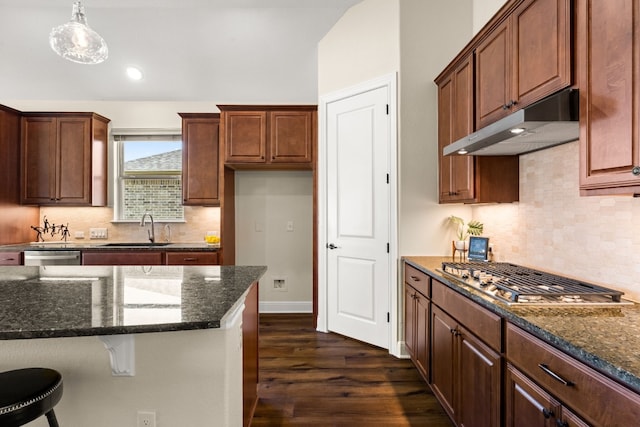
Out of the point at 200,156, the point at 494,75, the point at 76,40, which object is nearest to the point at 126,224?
the point at 200,156

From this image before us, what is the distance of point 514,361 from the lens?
136 centimetres

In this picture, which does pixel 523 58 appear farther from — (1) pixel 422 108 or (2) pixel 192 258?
(2) pixel 192 258

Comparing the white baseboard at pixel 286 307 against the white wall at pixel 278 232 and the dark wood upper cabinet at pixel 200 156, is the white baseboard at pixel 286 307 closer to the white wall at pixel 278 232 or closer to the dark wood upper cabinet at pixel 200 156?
the white wall at pixel 278 232

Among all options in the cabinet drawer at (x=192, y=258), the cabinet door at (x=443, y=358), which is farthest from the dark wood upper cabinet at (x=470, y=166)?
the cabinet drawer at (x=192, y=258)

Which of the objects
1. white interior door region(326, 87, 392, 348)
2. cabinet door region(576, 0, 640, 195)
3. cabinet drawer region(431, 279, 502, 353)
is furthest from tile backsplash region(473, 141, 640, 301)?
white interior door region(326, 87, 392, 348)

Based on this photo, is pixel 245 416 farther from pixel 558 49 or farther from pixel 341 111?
pixel 341 111

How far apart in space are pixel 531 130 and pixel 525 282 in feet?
2.49

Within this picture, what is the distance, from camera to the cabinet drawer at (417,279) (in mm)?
2420

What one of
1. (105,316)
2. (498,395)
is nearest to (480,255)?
(498,395)

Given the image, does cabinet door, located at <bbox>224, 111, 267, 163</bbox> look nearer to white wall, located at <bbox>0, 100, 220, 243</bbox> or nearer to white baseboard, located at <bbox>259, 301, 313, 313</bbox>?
white wall, located at <bbox>0, 100, 220, 243</bbox>

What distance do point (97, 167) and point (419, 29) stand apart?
3.96 m

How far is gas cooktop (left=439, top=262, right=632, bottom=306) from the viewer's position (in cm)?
144

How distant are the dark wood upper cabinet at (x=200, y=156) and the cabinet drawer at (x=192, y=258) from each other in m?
0.65

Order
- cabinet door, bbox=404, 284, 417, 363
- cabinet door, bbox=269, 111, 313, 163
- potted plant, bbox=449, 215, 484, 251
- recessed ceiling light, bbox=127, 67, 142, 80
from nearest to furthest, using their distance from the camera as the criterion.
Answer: cabinet door, bbox=404, 284, 417, 363, potted plant, bbox=449, 215, 484, 251, cabinet door, bbox=269, 111, 313, 163, recessed ceiling light, bbox=127, 67, 142, 80
